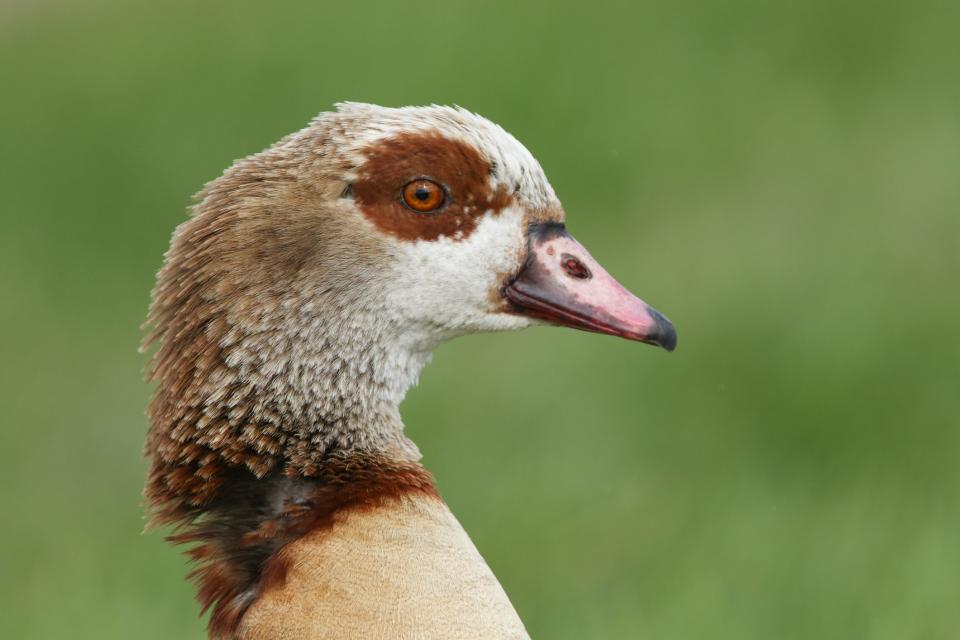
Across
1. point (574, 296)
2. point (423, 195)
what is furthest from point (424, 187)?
point (574, 296)

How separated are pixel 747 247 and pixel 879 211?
66cm

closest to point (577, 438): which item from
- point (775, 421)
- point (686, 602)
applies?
point (775, 421)

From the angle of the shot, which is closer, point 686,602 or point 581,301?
point 581,301

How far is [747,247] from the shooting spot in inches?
287

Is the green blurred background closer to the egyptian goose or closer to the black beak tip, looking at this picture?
the black beak tip

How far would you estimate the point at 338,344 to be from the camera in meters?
2.85

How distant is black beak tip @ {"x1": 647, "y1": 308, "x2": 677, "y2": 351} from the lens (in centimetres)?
296

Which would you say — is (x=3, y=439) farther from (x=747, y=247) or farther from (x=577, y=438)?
(x=747, y=247)

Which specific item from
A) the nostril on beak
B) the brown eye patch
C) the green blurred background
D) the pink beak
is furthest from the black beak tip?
the green blurred background

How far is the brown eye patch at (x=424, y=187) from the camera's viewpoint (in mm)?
2904

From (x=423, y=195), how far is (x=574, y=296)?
359mm

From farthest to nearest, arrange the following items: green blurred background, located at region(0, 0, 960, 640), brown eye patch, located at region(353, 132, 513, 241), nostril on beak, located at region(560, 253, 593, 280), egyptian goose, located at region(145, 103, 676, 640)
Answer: green blurred background, located at region(0, 0, 960, 640)
nostril on beak, located at region(560, 253, 593, 280)
brown eye patch, located at region(353, 132, 513, 241)
egyptian goose, located at region(145, 103, 676, 640)

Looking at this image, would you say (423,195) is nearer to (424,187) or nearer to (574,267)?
(424,187)

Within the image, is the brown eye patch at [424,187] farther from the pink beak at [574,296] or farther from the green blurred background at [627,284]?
the green blurred background at [627,284]
